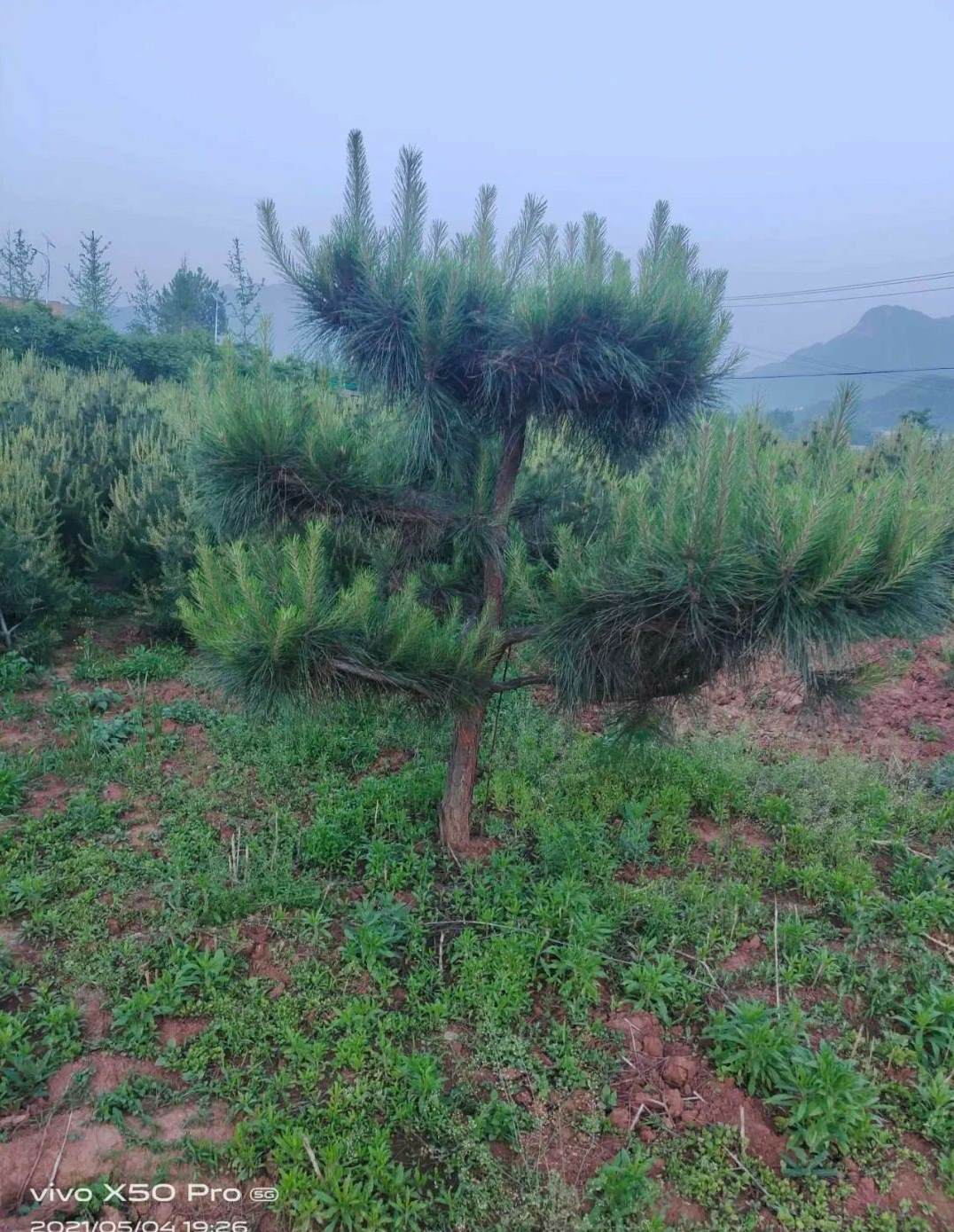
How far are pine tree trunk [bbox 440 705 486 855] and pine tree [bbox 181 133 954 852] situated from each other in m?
0.18

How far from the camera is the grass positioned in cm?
174

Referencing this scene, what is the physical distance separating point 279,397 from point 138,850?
1.97 meters

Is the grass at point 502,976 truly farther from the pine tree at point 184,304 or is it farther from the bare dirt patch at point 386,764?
the pine tree at point 184,304

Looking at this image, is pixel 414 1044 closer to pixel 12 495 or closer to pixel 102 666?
pixel 102 666

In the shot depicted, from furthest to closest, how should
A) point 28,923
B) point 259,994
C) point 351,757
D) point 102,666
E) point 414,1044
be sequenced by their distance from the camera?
1. point 102,666
2. point 351,757
3. point 28,923
4. point 259,994
5. point 414,1044

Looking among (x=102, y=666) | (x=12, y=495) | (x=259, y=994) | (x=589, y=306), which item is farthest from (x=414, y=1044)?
(x=12, y=495)

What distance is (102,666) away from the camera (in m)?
5.05

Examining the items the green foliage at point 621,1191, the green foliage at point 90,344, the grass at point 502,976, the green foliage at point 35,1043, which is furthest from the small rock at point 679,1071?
the green foliage at point 90,344

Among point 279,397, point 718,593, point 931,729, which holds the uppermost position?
point 279,397

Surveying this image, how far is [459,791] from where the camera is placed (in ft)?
9.53

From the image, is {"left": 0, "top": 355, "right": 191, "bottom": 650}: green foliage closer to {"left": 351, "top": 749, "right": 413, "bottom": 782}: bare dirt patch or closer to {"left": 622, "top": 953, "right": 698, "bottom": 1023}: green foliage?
{"left": 351, "top": 749, "right": 413, "bottom": 782}: bare dirt patch

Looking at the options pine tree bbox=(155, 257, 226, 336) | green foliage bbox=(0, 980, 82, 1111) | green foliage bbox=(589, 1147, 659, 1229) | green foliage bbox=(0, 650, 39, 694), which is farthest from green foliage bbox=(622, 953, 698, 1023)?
pine tree bbox=(155, 257, 226, 336)

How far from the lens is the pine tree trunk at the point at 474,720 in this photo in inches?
99.8

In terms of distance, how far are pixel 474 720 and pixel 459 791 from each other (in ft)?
1.14
